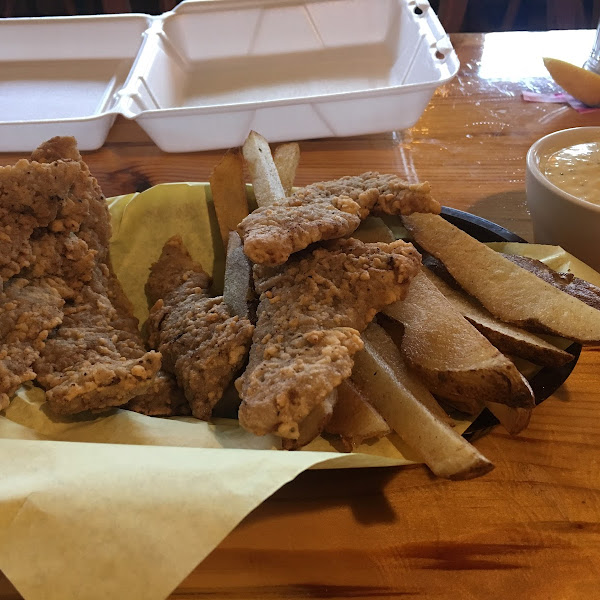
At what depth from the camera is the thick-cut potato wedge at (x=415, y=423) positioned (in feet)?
3.12

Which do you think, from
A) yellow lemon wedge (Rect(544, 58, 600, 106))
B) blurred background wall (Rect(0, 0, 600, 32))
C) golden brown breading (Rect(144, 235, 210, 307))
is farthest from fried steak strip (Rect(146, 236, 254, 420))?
blurred background wall (Rect(0, 0, 600, 32))

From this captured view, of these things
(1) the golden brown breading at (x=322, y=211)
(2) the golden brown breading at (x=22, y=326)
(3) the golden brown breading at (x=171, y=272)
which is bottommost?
(3) the golden brown breading at (x=171, y=272)

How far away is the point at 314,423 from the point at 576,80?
230cm

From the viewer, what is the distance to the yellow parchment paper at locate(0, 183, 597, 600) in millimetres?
835

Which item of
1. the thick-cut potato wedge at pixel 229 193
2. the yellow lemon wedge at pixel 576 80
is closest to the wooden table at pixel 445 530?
the thick-cut potato wedge at pixel 229 193

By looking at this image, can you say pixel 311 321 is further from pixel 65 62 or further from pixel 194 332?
pixel 65 62

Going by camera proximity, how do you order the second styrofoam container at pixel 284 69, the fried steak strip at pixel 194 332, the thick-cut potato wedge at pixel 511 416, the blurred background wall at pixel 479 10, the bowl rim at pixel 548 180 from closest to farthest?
the thick-cut potato wedge at pixel 511 416 → the fried steak strip at pixel 194 332 → the bowl rim at pixel 548 180 → the second styrofoam container at pixel 284 69 → the blurred background wall at pixel 479 10

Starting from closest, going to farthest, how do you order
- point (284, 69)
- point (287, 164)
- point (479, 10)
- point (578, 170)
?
point (287, 164)
point (578, 170)
point (284, 69)
point (479, 10)

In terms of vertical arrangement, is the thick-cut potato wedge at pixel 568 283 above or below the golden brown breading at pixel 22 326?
above

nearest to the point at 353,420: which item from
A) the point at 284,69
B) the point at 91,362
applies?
the point at 91,362

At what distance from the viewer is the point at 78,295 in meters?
1.35

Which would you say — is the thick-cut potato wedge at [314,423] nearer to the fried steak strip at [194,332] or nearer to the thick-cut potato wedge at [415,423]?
the thick-cut potato wedge at [415,423]

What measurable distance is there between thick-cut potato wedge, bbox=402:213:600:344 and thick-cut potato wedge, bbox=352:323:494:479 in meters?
0.29

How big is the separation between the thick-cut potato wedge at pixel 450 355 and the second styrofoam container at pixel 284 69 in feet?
4.17
